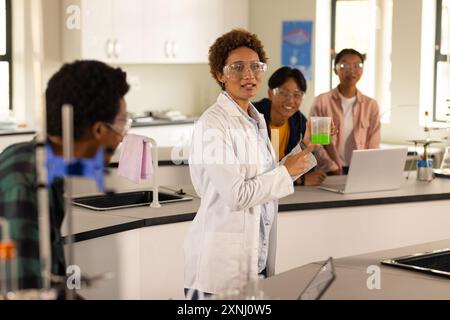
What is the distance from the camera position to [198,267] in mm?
2852

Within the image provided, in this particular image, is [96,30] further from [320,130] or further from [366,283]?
[366,283]

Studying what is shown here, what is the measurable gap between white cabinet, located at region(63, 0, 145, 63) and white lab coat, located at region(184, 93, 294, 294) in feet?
11.9

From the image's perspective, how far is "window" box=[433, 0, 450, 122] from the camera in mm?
6625

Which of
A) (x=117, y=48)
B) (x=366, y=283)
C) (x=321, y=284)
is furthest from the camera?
(x=117, y=48)

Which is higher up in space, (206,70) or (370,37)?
(370,37)

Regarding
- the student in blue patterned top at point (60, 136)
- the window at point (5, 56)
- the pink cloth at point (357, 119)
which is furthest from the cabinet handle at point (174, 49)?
the student in blue patterned top at point (60, 136)

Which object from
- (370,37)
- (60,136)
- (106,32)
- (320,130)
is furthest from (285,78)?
(370,37)

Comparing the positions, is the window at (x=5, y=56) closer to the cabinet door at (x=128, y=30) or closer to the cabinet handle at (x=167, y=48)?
the cabinet door at (x=128, y=30)

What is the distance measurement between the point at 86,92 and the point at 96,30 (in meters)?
4.83

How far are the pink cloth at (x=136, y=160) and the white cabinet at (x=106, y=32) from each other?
283cm

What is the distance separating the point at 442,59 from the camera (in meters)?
6.68

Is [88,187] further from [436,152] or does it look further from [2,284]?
[2,284]

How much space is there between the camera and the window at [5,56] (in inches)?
248

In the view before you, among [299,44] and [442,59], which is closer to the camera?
[442,59]
